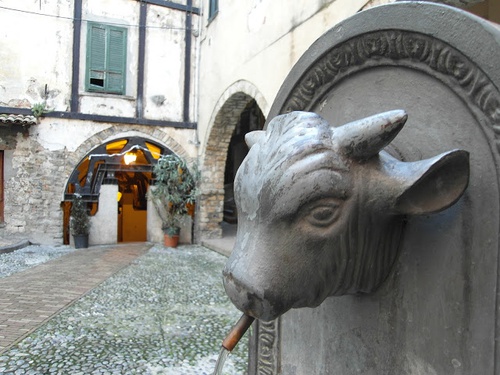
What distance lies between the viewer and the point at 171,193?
9586 millimetres

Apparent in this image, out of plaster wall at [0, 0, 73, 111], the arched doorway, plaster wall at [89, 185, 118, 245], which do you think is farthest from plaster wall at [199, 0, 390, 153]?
plaster wall at [0, 0, 73, 111]

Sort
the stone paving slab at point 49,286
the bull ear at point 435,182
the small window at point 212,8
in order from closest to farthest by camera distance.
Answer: the bull ear at point 435,182
the stone paving slab at point 49,286
the small window at point 212,8

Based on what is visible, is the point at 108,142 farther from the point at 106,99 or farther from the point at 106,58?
the point at 106,58

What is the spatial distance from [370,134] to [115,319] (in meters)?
4.11

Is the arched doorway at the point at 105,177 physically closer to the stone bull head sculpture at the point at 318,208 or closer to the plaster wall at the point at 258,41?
the plaster wall at the point at 258,41

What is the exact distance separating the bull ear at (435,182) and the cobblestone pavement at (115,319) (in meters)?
2.80

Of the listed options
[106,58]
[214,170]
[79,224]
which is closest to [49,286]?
[79,224]

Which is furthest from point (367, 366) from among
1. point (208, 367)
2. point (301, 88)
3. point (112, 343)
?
point (112, 343)

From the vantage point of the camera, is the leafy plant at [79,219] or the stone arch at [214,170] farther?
the stone arch at [214,170]

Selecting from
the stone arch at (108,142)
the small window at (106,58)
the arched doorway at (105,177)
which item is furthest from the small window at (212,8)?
the arched doorway at (105,177)

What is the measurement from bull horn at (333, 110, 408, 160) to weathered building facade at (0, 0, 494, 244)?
7.35 m

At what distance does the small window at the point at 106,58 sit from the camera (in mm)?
9500

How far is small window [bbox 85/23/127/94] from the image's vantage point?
950 centimetres

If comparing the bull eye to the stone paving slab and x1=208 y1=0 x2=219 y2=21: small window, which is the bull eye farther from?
x1=208 y1=0 x2=219 y2=21: small window
